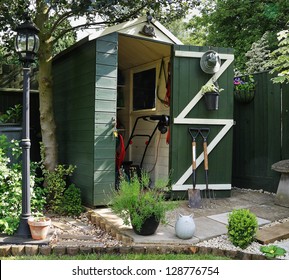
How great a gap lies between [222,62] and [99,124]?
2114 millimetres

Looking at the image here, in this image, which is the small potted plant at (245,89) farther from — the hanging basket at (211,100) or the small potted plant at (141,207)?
the small potted plant at (141,207)

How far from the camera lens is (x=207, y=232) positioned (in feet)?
11.5

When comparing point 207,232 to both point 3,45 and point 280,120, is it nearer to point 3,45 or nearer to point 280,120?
point 280,120

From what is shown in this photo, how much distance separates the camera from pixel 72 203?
172 inches

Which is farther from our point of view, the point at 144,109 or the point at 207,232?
the point at 144,109

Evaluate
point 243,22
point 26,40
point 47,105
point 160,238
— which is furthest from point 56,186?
point 243,22

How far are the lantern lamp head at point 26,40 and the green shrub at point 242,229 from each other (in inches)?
103

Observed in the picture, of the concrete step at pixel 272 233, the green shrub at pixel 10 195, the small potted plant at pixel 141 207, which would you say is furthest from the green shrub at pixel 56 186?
the concrete step at pixel 272 233

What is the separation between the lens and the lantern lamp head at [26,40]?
3.44 metres

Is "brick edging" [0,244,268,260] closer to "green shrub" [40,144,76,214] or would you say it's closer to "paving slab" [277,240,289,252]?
"paving slab" [277,240,289,252]

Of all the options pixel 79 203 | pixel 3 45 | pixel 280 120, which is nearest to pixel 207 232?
pixel 79 203

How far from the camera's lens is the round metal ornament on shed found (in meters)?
4.78

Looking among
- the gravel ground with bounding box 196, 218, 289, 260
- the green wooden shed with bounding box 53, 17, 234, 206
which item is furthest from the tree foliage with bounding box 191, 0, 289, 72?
the gravel ground with bounding box 196, 218, 289, 260
